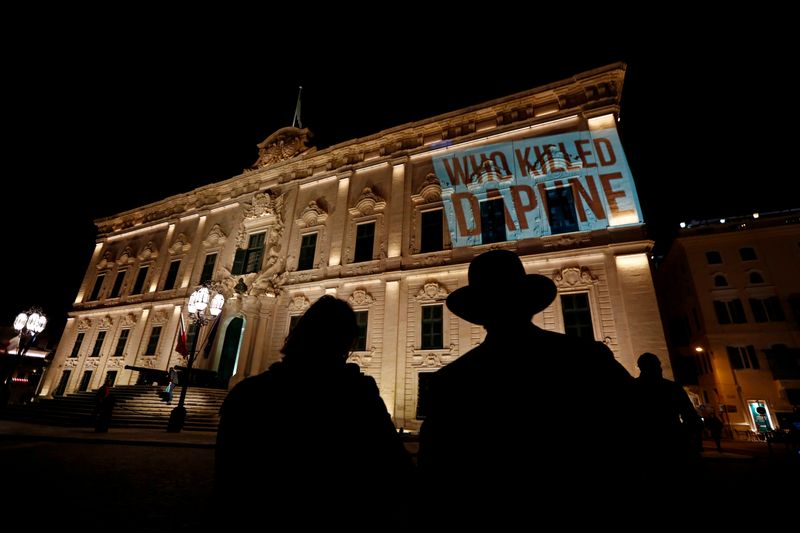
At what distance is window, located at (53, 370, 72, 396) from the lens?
21.7 m

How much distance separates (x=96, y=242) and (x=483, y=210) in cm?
2980

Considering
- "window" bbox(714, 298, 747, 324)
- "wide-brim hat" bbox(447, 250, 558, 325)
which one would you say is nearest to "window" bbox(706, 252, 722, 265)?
"window" bbox(714, 298, 747, 324)

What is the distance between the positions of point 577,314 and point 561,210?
4.28 metres

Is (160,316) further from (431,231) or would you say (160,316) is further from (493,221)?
(493,221)

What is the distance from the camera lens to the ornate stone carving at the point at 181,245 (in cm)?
2231

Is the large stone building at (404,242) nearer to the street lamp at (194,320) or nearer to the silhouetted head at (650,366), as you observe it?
the street lamp at (194,320)

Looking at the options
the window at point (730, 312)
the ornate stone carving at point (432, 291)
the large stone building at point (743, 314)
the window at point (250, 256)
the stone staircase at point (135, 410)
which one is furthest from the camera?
the window at point (730, 312)

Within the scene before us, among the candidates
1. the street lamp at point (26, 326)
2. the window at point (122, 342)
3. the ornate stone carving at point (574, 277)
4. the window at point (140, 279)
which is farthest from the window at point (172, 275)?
the ornate stone carving at point (574, 277)

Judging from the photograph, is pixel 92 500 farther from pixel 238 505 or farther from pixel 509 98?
pixel 509 98

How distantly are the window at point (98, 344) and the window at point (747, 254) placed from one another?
152 ft

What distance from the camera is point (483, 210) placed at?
15.5 metres

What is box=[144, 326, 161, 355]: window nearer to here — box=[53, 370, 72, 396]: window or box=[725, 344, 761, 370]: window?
box=[53, 370, 72, 396]: window

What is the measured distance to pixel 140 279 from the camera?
939 inches

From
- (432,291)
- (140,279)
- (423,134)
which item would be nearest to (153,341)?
(140,279)
